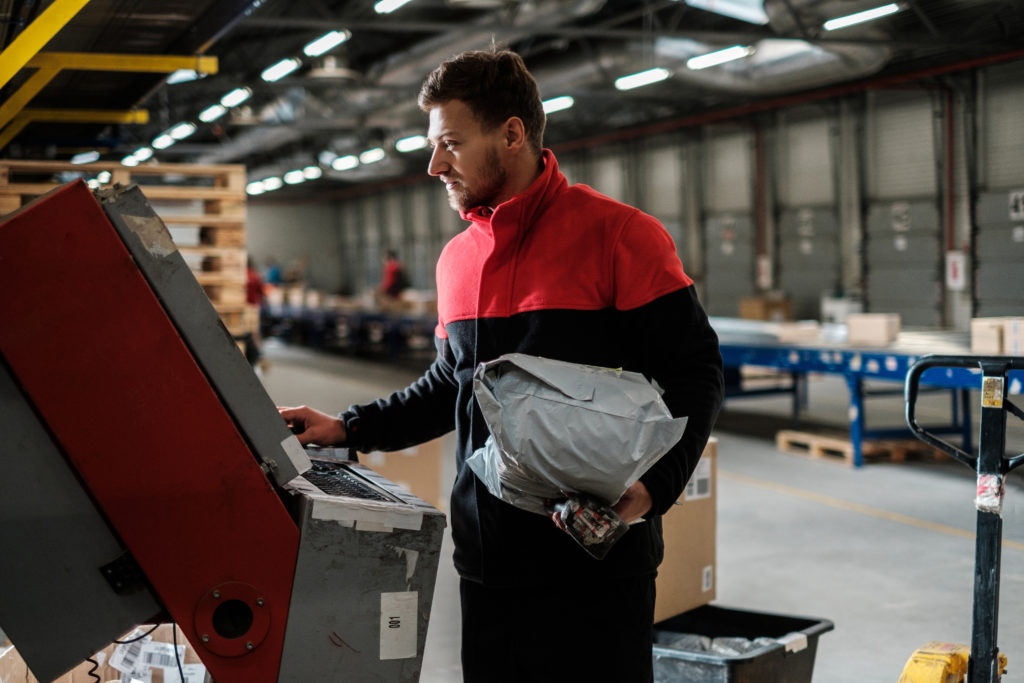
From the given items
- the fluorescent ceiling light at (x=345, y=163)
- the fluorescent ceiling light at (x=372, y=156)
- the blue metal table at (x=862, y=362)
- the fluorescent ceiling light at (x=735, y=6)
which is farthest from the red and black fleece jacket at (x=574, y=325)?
the fluorescent ceiling light at (x=345, y=163)

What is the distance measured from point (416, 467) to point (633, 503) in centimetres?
416

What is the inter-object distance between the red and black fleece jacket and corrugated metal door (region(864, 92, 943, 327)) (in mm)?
13290

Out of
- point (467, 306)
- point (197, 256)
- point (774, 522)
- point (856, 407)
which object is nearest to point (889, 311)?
point (856, 407)

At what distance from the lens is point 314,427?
2043 millimetres

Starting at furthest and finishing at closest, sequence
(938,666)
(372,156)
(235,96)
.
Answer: (372,156), (235,96), (938,666)

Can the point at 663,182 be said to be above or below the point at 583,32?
below

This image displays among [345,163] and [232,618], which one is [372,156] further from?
[232,618]

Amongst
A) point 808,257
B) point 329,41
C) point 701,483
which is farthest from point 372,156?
point 701,483

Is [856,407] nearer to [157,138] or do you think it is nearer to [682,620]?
[682,620]

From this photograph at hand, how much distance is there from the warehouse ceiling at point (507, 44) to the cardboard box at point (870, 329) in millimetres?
3723

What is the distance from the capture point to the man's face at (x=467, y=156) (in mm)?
1751

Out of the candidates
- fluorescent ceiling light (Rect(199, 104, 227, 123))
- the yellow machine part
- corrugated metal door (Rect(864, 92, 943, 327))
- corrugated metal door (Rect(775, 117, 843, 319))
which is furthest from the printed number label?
fluorescent ceiling light (Rect(199, 104, 227, 123))

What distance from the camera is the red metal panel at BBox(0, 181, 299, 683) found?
4.72 feet

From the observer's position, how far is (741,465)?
8.17m
